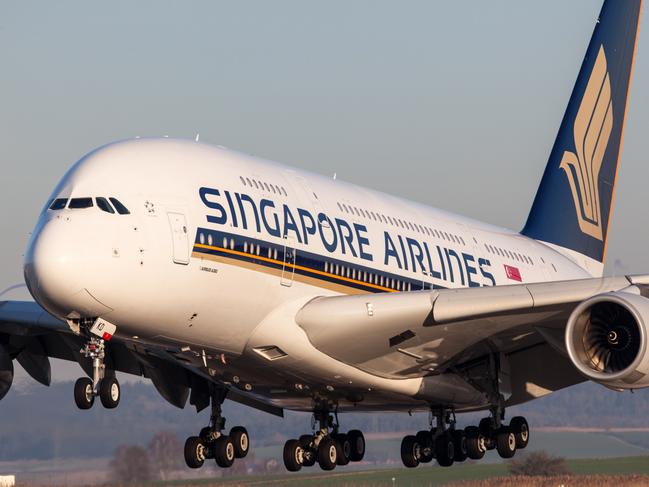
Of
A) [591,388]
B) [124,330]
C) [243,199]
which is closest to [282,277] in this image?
[243,199]

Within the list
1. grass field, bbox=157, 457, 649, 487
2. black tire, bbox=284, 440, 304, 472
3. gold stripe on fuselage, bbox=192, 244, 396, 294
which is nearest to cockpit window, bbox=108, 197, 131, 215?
gold stripe on fuselage, bbox=192, 244, 396, 294

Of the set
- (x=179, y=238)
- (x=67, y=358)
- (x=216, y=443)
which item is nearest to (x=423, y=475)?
(x=67, y=358)

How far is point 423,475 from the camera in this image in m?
70.8

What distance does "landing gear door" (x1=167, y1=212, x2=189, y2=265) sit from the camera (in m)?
21.1

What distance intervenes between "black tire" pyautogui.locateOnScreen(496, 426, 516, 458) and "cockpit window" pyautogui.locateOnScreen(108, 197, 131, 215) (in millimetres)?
11455

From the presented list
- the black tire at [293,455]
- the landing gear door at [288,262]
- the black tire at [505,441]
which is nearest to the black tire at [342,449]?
the black tire at [293,455]

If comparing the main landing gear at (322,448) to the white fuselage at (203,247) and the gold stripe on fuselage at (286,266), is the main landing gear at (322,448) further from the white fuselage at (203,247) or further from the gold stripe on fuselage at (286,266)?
the gold stripe on fuselage at (286,266)

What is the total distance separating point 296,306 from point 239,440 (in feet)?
20.6

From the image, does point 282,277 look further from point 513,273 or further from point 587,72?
point 587,72

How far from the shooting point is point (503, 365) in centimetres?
2784

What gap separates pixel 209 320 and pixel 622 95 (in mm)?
21471

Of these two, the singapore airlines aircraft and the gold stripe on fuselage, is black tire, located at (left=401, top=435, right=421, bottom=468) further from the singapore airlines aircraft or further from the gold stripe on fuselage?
the gold stripe on fuselage

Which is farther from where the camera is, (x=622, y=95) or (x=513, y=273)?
(x=622, y=95)

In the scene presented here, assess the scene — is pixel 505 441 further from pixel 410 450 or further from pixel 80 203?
pixel 80 203
